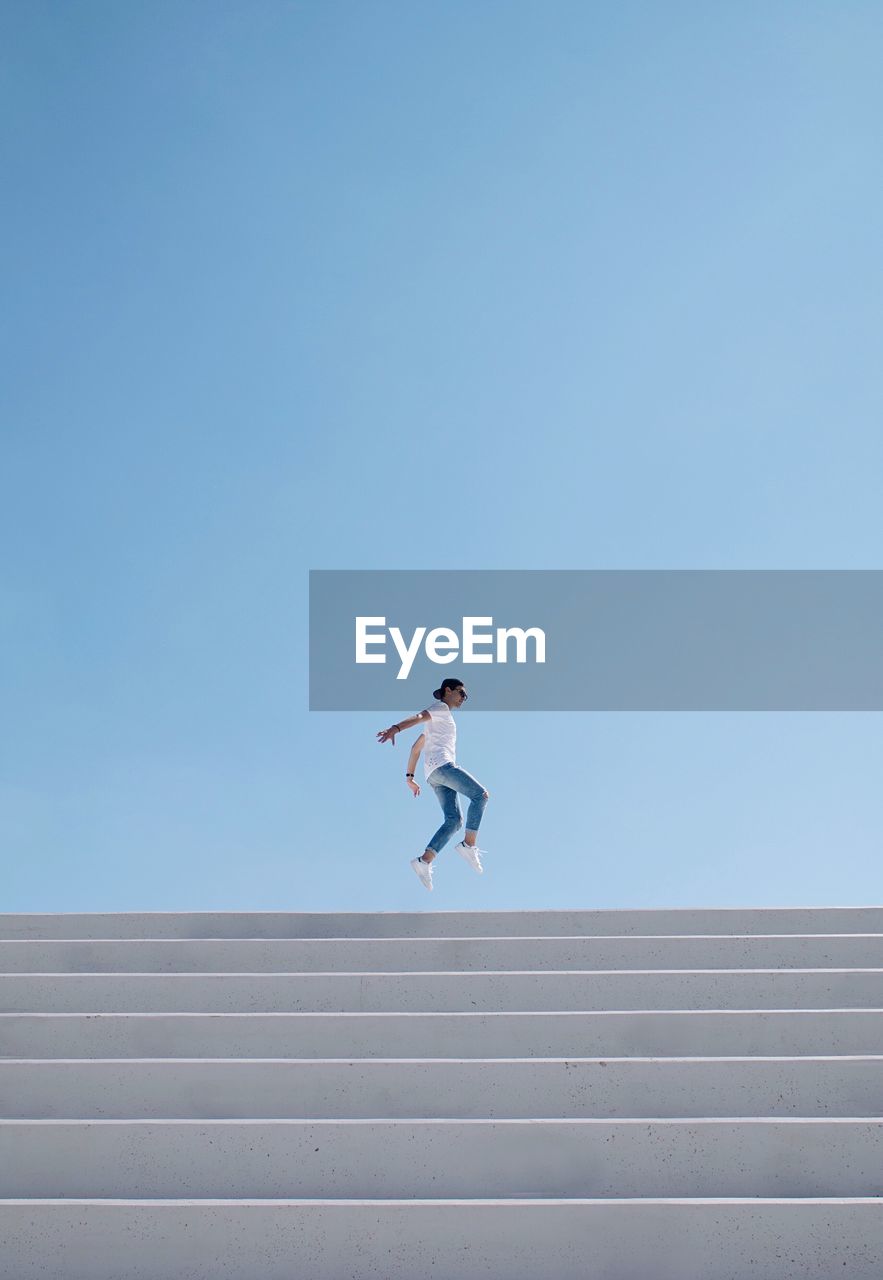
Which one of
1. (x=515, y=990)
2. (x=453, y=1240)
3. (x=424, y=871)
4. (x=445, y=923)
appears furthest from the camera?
(x=424, y=871)

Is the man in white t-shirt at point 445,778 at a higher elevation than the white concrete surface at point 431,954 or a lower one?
higher

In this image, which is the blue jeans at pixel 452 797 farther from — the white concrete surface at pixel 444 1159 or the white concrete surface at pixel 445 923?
the white concrete surface at pixel 444 1159

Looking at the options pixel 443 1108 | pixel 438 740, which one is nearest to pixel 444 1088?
pixel 443 1108

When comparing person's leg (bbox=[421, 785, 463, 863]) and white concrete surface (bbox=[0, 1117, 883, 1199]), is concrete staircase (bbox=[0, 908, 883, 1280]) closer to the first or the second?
white concrete surface (bbox=[0, 1117, 883, 1199])

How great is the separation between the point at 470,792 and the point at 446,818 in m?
0.29

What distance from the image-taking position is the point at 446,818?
26.4 feet

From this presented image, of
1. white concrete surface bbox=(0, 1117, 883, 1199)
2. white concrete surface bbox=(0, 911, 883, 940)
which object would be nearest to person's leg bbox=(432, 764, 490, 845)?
white concrete surface bbox=(0, 911, 883, 940)

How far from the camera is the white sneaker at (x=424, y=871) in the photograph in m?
7.89

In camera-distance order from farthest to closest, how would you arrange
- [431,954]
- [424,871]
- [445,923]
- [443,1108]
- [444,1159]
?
[424,871], [445,923], [431,954], [443,1108], [444,1159]

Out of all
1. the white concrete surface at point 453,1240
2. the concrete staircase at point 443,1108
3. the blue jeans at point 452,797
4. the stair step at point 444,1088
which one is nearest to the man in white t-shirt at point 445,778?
the blue jeans at point 452,797

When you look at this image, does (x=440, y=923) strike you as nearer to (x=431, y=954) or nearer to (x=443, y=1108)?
(x=431, y=954)

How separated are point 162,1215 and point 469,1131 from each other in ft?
3.76

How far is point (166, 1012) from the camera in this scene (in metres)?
5.32

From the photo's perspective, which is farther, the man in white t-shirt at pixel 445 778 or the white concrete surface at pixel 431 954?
the man in white t-shirt at pixel 445 778
